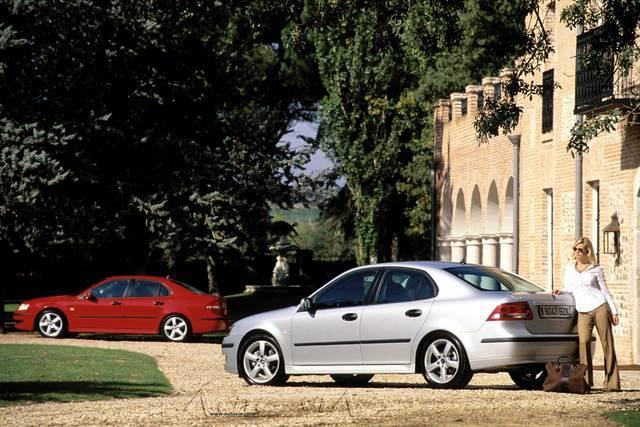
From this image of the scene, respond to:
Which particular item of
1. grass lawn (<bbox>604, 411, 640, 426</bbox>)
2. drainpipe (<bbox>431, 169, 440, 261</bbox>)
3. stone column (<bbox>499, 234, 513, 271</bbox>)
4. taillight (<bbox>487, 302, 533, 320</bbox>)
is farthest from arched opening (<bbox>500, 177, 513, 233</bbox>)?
grass lawn (<bbox>604, 411, 640, 426</bbox>)

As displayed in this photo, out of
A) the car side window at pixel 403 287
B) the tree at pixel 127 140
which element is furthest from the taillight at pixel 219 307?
the car side window at pixel 403 287

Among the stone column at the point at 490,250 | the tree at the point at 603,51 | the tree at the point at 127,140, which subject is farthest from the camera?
the stone column at the point at 490,250

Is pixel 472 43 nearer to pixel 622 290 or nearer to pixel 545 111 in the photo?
pixel 545 111

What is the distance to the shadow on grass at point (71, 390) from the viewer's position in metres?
16.1

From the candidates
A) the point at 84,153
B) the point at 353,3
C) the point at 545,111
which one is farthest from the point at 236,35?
the point at 353,3

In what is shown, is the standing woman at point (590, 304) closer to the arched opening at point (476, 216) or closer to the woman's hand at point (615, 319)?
the woman's hand at point (615, 319)

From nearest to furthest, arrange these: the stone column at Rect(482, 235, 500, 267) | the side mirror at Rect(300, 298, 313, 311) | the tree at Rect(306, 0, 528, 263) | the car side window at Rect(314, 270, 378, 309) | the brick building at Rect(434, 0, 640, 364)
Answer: the car side window at Rect(314, 270, 378, 309) → the side mirror at Rect(300, 298, 313, 311) → the brick building at Rect(434, 0, 640, 364) → the stone column at Rect(482, 235, 500, 267) → the tree at Rect(306, 0, 528, 263)

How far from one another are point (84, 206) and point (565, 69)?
12.8 metres

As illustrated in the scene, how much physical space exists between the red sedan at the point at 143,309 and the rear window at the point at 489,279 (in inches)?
545

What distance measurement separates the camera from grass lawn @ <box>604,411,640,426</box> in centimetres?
1233

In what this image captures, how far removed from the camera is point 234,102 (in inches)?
1681

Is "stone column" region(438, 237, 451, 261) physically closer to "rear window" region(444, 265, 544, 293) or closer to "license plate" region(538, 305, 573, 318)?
"rear window" region(444, 265, 544, 293)

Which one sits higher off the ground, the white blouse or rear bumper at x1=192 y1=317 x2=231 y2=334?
the white blouse

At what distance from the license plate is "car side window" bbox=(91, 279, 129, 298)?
1592 centimetres
